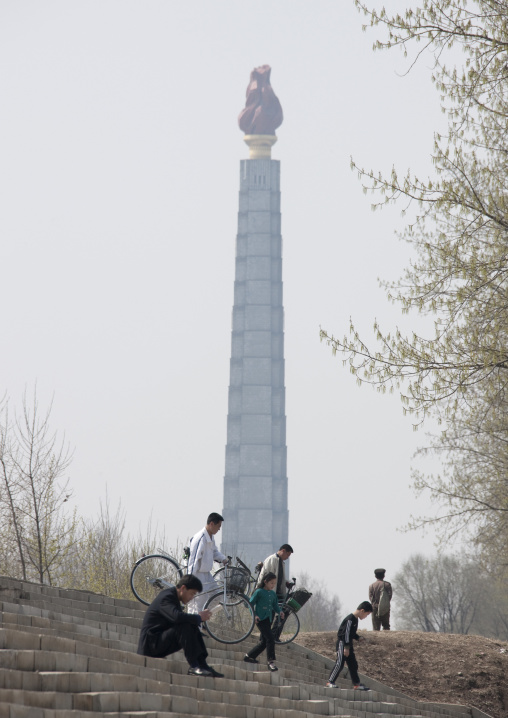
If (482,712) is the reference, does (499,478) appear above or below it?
above

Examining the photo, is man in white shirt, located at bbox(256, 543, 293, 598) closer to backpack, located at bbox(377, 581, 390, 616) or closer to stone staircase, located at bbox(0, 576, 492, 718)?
stone staircase, located at bbox(0, 576, 492, 718)

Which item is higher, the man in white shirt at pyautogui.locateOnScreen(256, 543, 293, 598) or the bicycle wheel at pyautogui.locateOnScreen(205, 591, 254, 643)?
the man in white shirt at pyautogui.locateOnScreen(256, 543, 293, 598)

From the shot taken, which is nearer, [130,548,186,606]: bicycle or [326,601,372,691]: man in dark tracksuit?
[326,601,372,691]: man in dark tracksuit

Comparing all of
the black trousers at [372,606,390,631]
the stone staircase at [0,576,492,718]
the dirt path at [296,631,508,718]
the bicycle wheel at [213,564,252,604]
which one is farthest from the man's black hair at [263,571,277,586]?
the black trousers at [372,606,390,631]

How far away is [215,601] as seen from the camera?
521 inches

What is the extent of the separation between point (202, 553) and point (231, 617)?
116 centimetres

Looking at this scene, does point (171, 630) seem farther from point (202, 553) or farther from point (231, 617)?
point (231, 617)

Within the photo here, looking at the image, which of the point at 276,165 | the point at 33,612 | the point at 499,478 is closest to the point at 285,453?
the point at 276,165

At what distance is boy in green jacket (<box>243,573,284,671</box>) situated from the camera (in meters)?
12.7

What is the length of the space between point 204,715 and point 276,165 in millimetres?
146514

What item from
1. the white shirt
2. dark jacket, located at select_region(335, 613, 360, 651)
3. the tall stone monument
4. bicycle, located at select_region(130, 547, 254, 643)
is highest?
the tall stone monument

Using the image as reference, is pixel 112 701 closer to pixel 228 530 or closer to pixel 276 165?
pixel 228 530

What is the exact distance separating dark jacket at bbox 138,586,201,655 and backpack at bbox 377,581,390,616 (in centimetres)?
1016

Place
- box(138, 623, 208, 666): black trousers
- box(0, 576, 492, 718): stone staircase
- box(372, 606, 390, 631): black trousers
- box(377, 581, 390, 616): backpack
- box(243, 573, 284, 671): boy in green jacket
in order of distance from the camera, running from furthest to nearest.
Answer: box(372, 606, 390, 631): black trousers → box(377, 581, 390, 616): backpack → box(243, 573, 284, 671): boy in green jacket → box(138, 623, 208, 666): black trousers → box(0, 576, 492, 718): stone staircase
